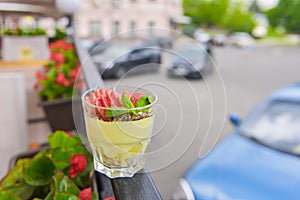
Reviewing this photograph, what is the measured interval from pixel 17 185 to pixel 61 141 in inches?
5.5

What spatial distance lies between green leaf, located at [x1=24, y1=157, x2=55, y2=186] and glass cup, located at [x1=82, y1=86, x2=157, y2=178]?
0.69ft

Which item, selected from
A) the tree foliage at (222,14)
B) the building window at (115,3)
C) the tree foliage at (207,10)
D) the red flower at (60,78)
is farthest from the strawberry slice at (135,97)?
the tree foliage at (207,10)

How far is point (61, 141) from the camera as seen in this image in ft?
2.35

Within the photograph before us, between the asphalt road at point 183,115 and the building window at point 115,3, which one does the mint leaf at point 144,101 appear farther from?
the building window at point 115,3

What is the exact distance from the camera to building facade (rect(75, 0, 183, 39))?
13.6 m

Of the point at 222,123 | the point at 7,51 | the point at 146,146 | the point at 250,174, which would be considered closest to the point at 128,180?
the point at 146,146

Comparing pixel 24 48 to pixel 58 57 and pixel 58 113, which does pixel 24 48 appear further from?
pixel 58 113

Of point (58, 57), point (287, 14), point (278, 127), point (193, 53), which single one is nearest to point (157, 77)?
point (193, 53)

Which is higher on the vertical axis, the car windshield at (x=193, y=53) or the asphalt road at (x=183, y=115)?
the car windshield at (x=193, y=53)

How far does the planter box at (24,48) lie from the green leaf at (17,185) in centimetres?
250

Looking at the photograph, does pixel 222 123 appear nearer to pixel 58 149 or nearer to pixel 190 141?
pixel 190 141

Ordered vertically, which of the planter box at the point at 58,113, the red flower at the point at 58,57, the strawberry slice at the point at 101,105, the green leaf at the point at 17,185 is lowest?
the planter box at the point at 58,113

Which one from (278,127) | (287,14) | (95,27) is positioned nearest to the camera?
(278,127)

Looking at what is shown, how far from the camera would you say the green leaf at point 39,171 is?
2.00ft
